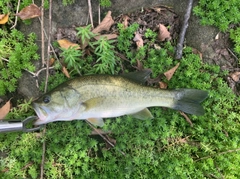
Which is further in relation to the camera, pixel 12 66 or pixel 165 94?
pixel 12 66

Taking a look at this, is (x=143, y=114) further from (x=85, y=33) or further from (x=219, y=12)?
(x=219, y=12)

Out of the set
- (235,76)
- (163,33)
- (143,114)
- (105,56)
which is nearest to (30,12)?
(105,56)

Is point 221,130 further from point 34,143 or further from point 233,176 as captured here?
point 34,143

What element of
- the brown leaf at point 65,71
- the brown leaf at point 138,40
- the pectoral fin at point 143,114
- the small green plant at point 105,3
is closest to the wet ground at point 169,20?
the small green plant at point 105,3

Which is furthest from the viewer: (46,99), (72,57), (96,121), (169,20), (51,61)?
(169,20)

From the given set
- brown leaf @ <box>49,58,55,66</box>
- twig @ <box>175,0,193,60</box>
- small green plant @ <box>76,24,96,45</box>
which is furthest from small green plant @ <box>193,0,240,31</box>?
brown leaf @ <box>49,58,55,66</box>

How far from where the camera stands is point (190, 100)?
3520 millimetres

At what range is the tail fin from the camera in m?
3.48

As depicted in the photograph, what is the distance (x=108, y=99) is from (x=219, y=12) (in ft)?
7.07

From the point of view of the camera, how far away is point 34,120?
352 centimetres

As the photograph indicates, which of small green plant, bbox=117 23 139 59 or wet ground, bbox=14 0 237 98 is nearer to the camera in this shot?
small green plant, bbox=117 23 139 59

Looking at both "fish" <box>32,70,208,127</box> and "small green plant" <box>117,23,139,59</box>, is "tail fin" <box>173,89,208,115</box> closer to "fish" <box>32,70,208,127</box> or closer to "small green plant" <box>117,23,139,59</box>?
"fish" <box>32,70,208,127</box>

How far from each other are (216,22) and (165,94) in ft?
4.81

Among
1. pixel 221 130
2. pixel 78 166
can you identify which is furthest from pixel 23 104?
pixel 221 130
